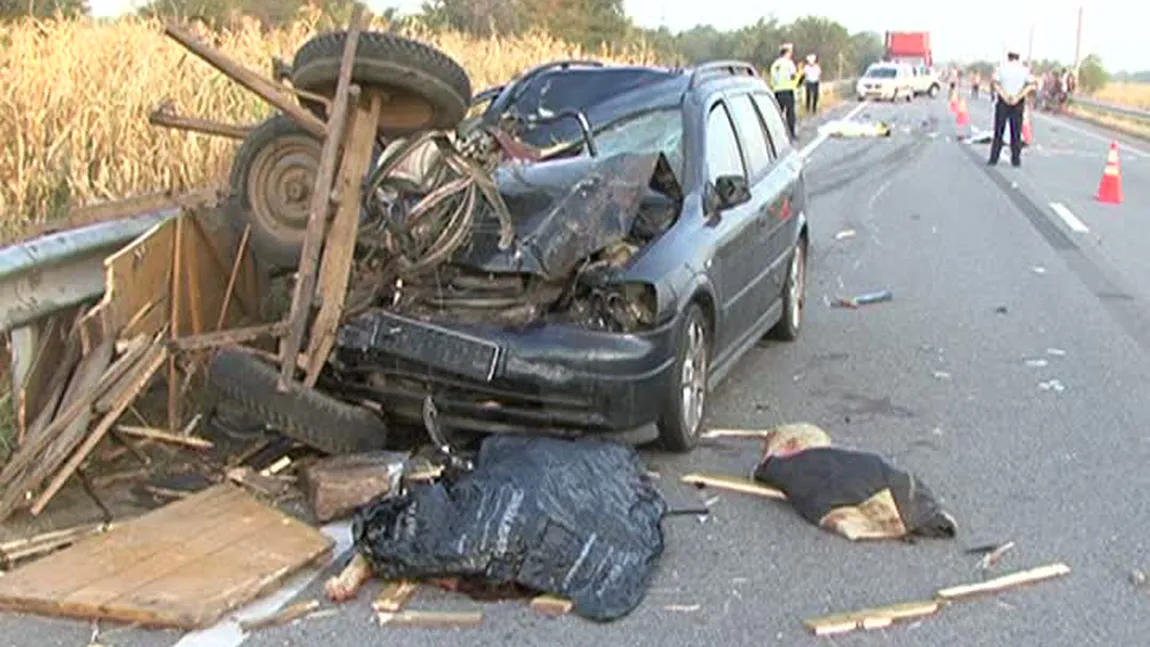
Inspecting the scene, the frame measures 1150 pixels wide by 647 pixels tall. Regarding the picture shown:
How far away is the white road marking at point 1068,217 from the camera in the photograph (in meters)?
15.3

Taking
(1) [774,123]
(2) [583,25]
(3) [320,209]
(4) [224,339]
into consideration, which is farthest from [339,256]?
(2) [583,25]

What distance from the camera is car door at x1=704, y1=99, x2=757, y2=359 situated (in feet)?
22.6

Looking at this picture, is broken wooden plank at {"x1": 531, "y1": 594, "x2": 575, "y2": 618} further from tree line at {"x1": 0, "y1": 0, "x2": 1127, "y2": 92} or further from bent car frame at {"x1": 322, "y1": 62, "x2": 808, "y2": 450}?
tree line at {"x1": 0, "y1": 0, "x2": 1127, "y2": 92}

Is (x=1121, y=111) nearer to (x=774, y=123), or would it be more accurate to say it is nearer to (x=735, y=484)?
(x=774, y=123)

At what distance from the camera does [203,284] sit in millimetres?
6586

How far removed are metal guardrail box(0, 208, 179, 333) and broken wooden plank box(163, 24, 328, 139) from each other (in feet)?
3.40

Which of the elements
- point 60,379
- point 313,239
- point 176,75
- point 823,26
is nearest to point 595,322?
point 313,239

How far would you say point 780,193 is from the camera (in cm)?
836

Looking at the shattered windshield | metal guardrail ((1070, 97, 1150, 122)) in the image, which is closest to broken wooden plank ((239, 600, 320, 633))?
the shattered windshield

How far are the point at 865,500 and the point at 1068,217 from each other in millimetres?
12145

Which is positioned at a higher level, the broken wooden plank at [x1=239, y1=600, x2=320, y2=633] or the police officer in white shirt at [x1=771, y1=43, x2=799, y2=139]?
the police officer in white shirt at [x1=771, y1=43, x2=799, y2=139]

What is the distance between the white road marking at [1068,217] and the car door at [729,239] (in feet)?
28.2

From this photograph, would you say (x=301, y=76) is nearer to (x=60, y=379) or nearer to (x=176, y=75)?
(x=60, y=379)

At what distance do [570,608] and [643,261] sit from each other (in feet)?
6.61
